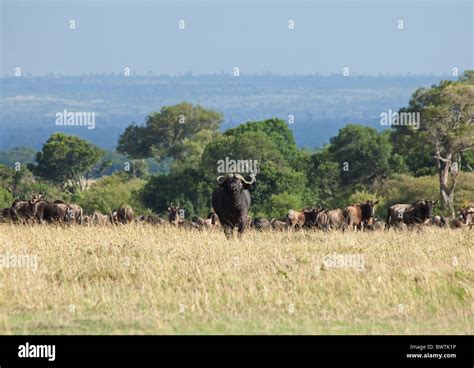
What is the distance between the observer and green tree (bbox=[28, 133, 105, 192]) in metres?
129

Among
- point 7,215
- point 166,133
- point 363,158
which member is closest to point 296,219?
point 7,215

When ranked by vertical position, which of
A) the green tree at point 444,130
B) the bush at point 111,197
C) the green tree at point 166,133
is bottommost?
the bush at point 111,197

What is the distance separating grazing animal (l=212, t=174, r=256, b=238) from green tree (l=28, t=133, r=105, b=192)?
101 m

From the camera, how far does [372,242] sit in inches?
907

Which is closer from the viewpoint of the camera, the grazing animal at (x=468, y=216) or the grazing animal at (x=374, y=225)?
the grazing animal at (x=374, y=225)

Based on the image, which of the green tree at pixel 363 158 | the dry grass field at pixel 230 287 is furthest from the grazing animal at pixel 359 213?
the green tree at pixel 363 158

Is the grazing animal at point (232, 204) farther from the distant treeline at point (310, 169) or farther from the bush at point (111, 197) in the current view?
the bush at point (111, 197)

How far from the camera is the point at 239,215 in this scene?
91.0 feet

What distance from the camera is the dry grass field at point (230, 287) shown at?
15.3m

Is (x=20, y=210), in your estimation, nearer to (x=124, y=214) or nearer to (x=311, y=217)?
(x=124, y=214)

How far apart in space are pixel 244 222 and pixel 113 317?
1220cm

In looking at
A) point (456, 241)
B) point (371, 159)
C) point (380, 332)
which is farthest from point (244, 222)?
point (371, 159)

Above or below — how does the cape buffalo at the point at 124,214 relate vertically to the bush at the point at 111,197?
above

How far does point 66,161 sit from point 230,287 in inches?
4568
